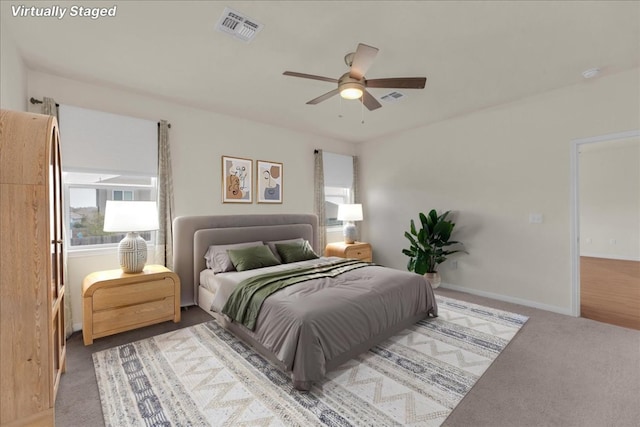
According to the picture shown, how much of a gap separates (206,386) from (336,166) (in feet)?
14.5

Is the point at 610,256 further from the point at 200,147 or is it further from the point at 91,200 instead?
the point at 91,200

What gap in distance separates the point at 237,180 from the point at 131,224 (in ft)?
5.45

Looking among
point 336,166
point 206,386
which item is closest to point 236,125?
point 336,166

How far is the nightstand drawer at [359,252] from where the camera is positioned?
5.11 m

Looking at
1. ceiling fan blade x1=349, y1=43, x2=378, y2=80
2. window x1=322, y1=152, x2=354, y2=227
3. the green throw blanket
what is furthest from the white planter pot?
ceiling fan blade x1=349, y1=43, x2=378, y2=80

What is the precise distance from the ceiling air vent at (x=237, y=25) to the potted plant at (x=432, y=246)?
11.5ft

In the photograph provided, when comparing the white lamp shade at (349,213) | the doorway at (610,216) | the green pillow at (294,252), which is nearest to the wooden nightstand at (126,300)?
the green pillow at (294,252)

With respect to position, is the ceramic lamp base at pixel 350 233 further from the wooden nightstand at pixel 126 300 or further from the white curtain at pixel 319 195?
the wooden nightstand at pixel 126 300

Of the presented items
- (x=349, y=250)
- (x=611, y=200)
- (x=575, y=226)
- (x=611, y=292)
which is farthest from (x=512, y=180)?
(x=611, y=200)

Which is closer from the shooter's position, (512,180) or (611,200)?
(512,180)

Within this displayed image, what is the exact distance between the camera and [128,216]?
9.78 feet

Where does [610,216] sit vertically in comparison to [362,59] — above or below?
below

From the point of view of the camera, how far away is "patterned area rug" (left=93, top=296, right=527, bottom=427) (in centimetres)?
182

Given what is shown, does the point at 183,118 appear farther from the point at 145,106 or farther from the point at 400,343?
the point at 400,343
